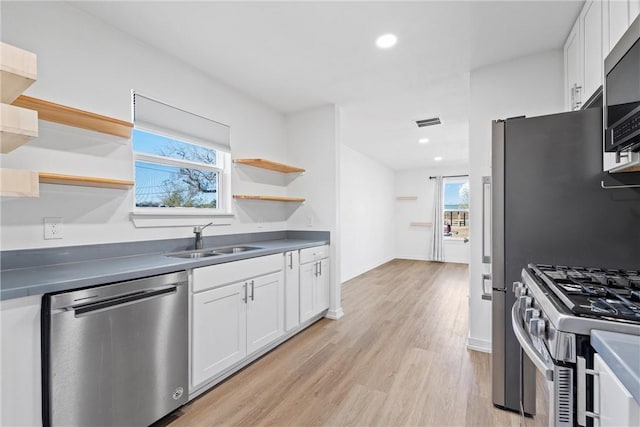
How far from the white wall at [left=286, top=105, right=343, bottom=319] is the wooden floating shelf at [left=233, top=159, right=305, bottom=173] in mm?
193

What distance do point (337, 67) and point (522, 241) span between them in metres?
2.10

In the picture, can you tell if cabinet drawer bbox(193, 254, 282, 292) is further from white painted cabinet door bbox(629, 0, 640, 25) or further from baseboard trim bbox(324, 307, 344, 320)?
white painted cabinet door bbox(629, 0, 640, 25)

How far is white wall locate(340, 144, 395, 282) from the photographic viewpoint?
5.56 meters

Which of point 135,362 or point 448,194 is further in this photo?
point 448,194

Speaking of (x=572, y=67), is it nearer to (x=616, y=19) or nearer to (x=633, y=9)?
(x=616, y=19)

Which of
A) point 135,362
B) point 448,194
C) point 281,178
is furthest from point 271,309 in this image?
point 448,194

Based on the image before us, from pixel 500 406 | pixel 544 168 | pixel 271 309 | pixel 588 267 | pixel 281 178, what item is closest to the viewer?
pixel 588 267

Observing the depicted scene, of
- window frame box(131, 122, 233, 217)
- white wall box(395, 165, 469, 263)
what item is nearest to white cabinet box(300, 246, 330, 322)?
window frame box(131, 122, 233, 217)

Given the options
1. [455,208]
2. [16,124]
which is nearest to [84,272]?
[16,124]

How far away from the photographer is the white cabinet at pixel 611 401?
25.2 inches

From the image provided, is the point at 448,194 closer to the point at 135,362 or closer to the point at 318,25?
the point at 318,25

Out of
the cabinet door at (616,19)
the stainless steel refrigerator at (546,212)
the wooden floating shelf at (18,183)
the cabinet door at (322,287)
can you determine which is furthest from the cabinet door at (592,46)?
the wooden floating shelf at (18,183)

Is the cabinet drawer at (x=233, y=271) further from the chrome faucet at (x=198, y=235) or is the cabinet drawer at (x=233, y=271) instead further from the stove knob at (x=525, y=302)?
the stove knob at (x=525, y=302)

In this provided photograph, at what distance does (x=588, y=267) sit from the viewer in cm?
151
